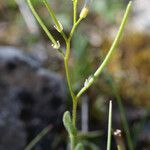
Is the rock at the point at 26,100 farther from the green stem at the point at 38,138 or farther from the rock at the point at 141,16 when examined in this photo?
the rock at the point at 141,16

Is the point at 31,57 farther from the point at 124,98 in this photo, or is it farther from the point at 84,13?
the point at 84,13

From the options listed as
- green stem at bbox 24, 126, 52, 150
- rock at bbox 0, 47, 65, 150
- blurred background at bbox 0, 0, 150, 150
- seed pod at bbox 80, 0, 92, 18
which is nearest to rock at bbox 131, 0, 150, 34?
blurred background at bbox 0, 0, 150, 150

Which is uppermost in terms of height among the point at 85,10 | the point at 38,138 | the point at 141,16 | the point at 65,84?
the point at 85,10

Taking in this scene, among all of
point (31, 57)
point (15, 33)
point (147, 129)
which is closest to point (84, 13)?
point (31, 57)

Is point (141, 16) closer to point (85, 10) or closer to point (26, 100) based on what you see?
point (26, 100)

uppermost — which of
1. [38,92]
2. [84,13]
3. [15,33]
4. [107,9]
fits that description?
[84,13]

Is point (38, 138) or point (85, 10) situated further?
point (38, 138)

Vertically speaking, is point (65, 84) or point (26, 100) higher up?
point (26, 100)

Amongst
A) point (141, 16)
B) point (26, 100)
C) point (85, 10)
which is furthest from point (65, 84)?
point (141, 16)
